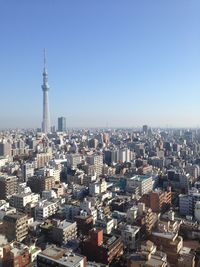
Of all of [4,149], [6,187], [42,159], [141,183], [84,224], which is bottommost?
[84,224]

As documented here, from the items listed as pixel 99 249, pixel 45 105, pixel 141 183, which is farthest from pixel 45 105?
pixel 99 249

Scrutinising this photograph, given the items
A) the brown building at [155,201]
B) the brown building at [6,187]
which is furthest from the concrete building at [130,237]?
the brown building at [6,187]

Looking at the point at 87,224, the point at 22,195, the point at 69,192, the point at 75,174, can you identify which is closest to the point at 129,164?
the point at 75,174

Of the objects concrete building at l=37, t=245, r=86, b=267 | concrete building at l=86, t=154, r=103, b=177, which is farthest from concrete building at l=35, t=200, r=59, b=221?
concrete building at l=86, t=154, r=103, b=177

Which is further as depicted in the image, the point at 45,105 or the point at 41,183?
the point at 45,105

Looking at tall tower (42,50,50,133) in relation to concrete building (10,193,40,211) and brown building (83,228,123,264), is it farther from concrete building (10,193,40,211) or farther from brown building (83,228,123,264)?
brown building (83,228,123,264)

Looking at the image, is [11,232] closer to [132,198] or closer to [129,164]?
[132,198]

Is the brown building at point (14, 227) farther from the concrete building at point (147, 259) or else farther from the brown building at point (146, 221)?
the concrete building at point (147, 259)

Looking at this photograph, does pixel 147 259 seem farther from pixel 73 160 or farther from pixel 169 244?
pixel 73 160
